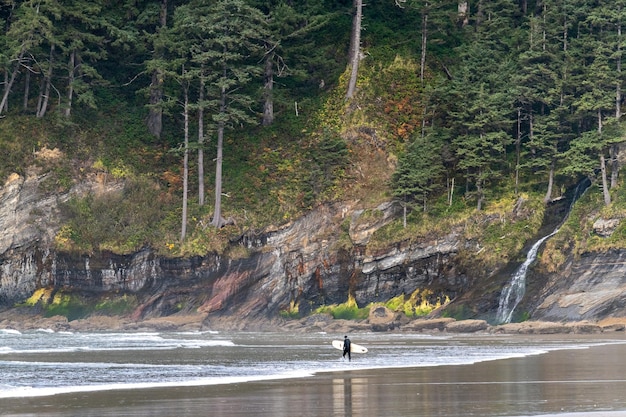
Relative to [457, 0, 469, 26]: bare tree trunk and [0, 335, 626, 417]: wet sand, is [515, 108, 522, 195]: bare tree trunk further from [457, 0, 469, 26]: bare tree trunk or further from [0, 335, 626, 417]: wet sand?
[0, 335, 626, 417]: wet sand

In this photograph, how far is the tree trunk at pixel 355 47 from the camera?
65250mm

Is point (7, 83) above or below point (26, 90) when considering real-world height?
above

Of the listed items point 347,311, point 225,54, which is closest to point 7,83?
point 225,54

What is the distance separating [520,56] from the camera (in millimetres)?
60969

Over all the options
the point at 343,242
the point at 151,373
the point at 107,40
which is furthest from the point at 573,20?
the point at 151,373

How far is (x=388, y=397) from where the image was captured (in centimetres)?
2192

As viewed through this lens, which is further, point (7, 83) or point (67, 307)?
point (7, 83)

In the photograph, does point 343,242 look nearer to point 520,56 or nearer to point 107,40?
point 520,56

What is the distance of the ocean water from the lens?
26.7 m

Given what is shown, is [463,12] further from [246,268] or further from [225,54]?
[246,268]

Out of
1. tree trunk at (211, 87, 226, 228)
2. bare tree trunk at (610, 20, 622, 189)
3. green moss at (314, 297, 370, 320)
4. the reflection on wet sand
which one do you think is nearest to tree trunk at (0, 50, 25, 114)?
tree trunk at (211, 87, 226, 228)

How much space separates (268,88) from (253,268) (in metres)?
12.9

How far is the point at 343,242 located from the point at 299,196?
15.5 feet

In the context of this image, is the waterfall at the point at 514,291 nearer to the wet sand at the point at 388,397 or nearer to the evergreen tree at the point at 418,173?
the evergreen tree at the point at 418,173
